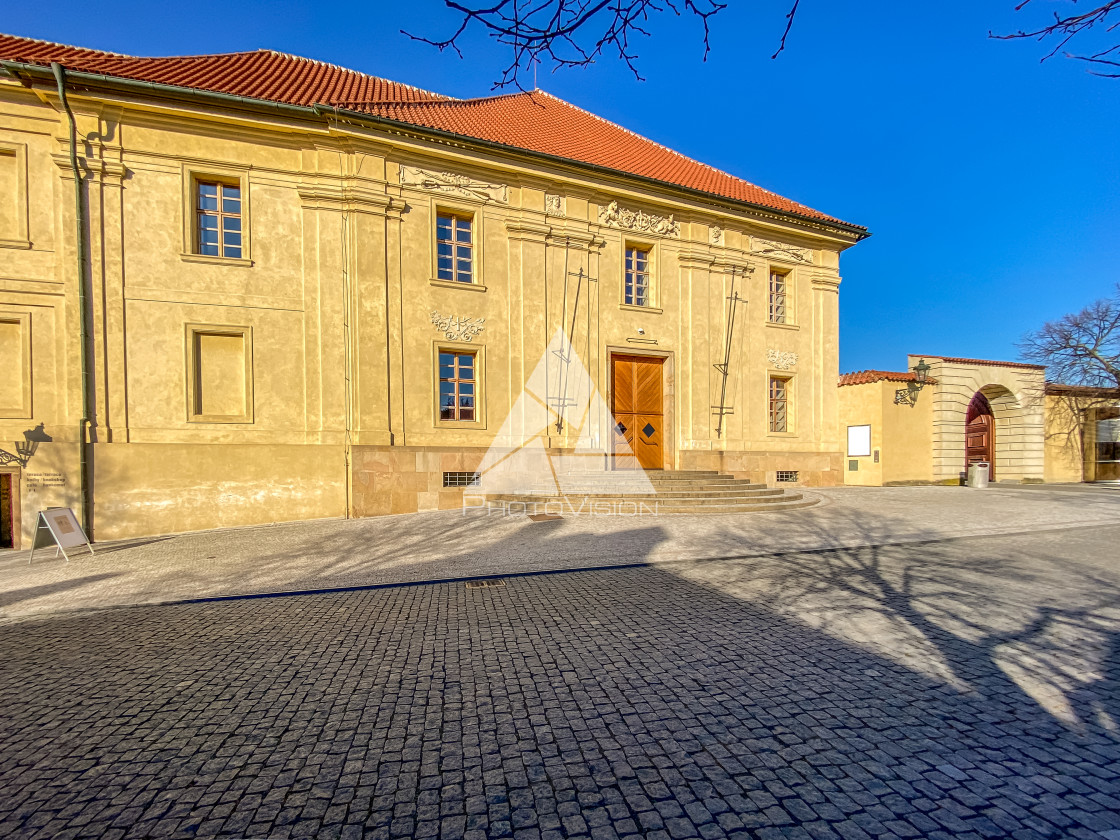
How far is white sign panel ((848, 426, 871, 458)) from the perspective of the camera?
54.9 feet

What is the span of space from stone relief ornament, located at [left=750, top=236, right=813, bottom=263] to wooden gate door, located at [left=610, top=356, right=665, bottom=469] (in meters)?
5.18

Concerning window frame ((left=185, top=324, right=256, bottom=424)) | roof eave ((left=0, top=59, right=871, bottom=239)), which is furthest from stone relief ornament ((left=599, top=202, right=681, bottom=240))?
window frame ((left=185, top=324, right=256, bottom=424))

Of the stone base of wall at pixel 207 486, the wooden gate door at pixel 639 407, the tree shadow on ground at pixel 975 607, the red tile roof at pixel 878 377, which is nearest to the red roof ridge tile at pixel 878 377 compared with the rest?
the red tile roof at pixel 878 377

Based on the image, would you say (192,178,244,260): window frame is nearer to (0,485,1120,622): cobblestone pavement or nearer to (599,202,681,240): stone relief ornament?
(0,485,1120,622): cobblestone pavement

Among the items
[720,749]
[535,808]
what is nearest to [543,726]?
[535,808]

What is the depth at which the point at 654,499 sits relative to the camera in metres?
11.1

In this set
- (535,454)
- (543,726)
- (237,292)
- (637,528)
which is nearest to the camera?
(543,726)

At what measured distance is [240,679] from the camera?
3414mm

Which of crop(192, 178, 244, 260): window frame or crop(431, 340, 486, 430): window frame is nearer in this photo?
crop(192, 178, 244, 260): window frame

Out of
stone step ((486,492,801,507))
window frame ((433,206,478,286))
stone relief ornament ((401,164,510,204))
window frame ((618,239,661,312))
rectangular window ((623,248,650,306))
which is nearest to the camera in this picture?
stone step ((486,492,801,507))

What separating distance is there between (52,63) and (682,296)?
14.8 metres

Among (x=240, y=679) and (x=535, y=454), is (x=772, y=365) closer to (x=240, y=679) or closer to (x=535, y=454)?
(x=535, y=454)

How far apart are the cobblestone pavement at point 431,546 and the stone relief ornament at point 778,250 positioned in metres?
8.52

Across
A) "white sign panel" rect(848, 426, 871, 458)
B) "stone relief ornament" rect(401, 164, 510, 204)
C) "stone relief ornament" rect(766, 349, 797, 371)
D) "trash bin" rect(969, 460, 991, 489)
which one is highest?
"stone relief ornament" rect(401, 164, 510, 204)
